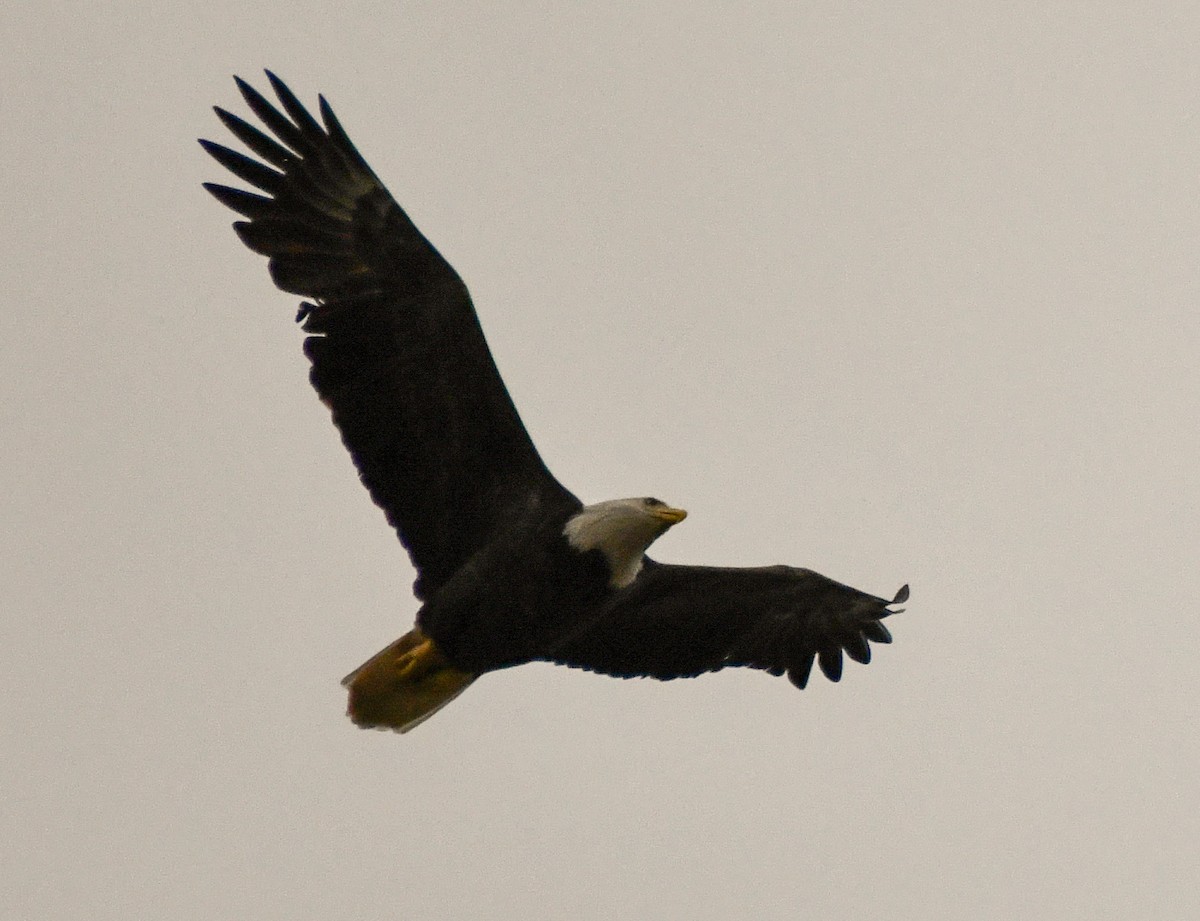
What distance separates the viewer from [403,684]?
1191cm

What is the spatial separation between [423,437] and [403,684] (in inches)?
52.3

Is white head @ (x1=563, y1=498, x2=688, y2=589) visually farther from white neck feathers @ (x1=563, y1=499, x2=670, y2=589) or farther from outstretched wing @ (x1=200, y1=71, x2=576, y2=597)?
outstretched wing @ (x1=200, y1=71, x2=576, y2=597)

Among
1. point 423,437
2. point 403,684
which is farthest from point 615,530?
point 403,684


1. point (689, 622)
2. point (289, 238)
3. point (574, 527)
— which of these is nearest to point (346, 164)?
point (289, 238)

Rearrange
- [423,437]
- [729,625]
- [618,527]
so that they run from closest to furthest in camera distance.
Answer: [618,527]
[423,437]
[729,625]

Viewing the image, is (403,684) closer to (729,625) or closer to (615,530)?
(615,530)

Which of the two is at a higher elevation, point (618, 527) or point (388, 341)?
point (388, 341)

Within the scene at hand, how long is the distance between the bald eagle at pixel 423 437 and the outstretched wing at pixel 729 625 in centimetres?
61

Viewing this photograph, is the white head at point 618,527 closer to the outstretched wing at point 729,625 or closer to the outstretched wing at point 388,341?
the outstretched wing at point 388,341

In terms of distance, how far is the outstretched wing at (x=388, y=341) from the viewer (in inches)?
460

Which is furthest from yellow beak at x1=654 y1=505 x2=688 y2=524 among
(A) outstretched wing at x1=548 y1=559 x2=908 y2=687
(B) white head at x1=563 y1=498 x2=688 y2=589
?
(A) outstretched wing at x1=548 y1=559 x2=908 y2=687

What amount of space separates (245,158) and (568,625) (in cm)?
302

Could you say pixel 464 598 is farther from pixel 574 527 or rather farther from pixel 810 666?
pixel 810 666

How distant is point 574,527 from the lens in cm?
1171
